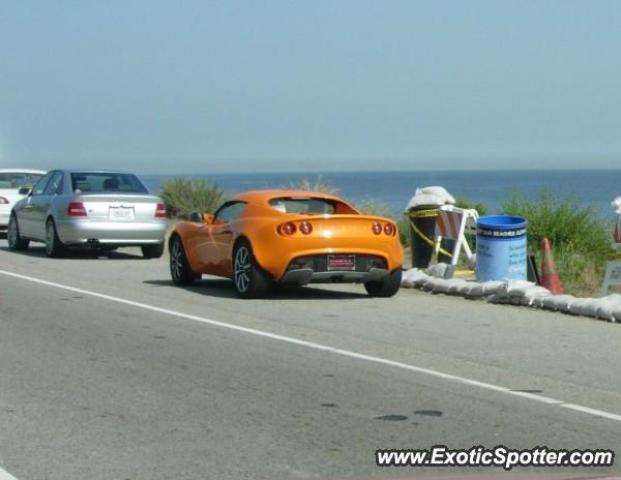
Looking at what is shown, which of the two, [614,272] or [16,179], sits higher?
[16,179]

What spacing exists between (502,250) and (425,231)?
3255 mm

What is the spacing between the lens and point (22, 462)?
7.23m

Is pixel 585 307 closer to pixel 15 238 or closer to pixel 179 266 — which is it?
pixel 179 266

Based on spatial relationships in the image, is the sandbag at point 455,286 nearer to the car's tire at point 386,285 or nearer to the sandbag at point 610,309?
the car's tire at point 386,285

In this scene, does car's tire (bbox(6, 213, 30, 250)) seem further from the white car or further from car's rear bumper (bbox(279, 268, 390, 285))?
car's rear bumper (bbox(279, 268, 390, 285))

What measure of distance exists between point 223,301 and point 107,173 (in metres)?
8.46

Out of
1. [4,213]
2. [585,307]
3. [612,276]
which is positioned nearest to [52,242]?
[4,213]

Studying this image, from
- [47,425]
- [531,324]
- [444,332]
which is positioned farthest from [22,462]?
[531,324]

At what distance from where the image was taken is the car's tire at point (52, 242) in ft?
73.8

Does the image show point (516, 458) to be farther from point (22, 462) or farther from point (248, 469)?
point (22, 462)

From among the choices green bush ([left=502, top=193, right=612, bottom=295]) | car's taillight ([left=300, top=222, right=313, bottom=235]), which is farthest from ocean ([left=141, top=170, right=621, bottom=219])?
car's taillight ([left=300, top=222, right=313, bottom=235])

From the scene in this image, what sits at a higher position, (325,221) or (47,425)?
(325,221)

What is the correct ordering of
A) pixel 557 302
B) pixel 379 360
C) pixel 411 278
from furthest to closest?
pixel 411 278 < pixel 557 302 < pixel 379 360

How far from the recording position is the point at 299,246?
14.9m
